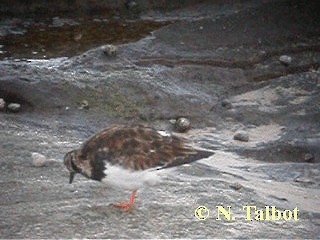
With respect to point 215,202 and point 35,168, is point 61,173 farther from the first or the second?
point 215,202

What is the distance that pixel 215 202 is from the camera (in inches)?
240

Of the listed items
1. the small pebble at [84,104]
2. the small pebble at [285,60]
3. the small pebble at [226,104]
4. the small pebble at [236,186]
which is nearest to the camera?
the small pebble at [236,186]

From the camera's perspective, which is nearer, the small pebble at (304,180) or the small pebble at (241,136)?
the small pebble at (304,180)

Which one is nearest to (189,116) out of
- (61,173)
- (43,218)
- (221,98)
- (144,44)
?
(221,98)

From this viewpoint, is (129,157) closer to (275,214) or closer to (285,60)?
(275,214)

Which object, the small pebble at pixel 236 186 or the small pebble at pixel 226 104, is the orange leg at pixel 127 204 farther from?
the small pebble at pixel 226 104

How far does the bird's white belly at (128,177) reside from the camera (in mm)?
5605

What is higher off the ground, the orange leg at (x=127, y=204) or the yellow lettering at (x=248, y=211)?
the orange leg at (x=127, y=204)

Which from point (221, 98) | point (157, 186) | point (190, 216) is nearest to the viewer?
point (190, 216)

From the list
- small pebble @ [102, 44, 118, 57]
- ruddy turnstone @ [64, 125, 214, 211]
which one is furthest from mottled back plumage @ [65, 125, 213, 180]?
small pebble @ [102, 44, 118, 57]

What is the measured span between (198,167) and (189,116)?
181cm

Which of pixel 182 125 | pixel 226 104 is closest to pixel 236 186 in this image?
pixel 182 125

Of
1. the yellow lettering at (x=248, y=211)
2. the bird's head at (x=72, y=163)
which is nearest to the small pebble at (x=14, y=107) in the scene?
the bird's head at (x=72, y=163)

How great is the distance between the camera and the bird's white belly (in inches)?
221
